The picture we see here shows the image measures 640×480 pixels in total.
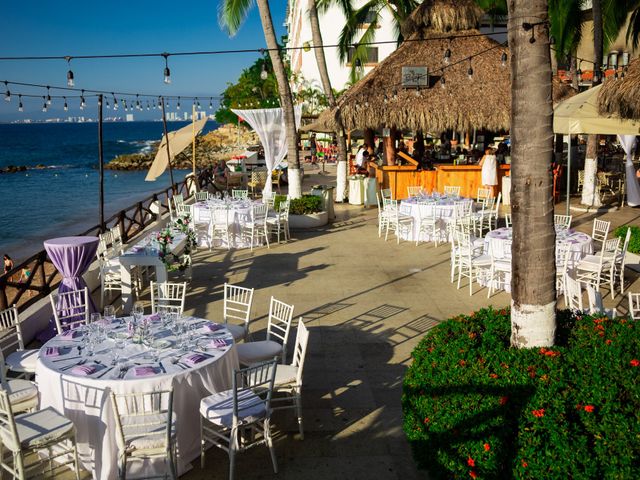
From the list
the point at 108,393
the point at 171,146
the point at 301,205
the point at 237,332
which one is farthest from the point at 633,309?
the point at 171,146

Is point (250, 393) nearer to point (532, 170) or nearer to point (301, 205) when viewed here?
point (532, 170)

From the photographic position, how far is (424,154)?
74.9 ft

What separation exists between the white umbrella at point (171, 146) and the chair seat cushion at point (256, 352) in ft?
39.3

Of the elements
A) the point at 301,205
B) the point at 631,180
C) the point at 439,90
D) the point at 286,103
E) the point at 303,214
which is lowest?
the point at 303,214

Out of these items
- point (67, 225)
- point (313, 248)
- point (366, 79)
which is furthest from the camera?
point (67, 225)

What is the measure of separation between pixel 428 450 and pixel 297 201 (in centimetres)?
1277

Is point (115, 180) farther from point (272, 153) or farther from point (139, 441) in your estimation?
point (139, 441)

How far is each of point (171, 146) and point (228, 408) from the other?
49.0 feet

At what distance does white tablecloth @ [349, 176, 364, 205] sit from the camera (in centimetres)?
2020

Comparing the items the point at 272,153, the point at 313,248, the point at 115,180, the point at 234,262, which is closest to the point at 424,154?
the point at 272,153

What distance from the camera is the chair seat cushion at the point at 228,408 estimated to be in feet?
17.4

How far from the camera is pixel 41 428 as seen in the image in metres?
5.14

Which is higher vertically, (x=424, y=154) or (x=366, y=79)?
(x=366, y=79)

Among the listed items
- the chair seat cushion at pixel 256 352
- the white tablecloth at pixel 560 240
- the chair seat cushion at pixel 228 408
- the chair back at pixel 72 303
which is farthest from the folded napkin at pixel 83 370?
the white tablecloth at pixel 560 240
